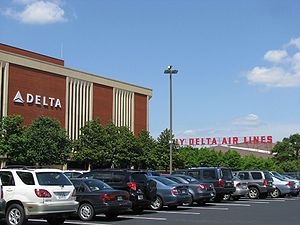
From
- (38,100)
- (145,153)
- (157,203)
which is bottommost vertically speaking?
(157,203)

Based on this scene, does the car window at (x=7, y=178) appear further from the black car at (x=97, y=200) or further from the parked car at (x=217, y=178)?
the parked car at (x=217, y=178)

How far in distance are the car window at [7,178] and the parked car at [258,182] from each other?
1793cm

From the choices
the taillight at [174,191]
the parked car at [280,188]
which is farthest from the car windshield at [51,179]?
the parked car at [280,188]

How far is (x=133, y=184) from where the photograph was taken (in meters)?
18.6

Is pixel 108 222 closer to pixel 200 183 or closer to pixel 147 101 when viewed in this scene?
pixel 200 183

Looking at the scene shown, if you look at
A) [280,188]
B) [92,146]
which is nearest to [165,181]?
[280,188]

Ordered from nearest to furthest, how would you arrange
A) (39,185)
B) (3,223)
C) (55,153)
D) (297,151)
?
(39,185)
(3,223)
(55,153)
(297,151)

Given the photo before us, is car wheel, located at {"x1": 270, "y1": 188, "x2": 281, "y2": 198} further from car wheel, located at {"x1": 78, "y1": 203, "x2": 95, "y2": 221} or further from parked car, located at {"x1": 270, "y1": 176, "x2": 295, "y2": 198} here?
car wheel, located at {"x1": 78, "y1": 203, "x2": 95, "y2": 221}

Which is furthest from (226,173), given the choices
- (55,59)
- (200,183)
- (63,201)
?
(55,59)

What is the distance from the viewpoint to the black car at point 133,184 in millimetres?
18531

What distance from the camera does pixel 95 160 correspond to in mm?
59688

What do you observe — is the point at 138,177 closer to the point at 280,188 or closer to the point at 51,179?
the point at 51,179

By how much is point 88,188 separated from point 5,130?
96.2 ft

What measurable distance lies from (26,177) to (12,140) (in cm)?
3074
